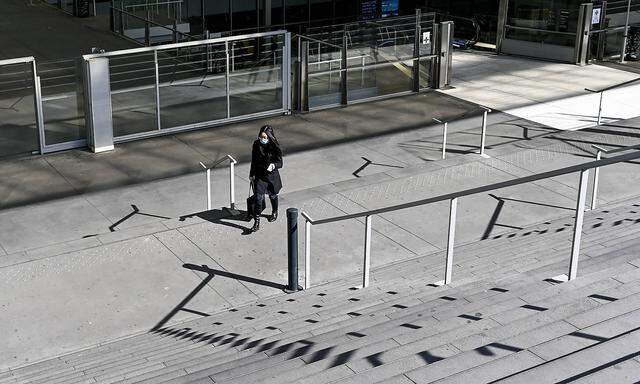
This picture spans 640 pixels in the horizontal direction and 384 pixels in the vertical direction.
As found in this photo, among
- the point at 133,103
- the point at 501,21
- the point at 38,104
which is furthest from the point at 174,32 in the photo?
the point at 501,21

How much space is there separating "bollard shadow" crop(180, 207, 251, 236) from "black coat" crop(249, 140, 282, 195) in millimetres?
687

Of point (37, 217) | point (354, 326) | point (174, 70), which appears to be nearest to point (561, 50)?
point (174, 70)

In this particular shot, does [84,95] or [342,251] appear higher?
[84,95]

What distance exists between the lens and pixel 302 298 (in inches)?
427

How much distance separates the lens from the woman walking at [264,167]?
12758 mm

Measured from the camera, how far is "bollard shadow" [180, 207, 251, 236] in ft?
43.7

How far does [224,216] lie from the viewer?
13523 millimetres

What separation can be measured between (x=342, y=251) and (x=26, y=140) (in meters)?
6.73

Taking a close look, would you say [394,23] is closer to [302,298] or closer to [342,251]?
[342,251]

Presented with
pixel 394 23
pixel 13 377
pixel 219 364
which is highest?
pixel 394 23

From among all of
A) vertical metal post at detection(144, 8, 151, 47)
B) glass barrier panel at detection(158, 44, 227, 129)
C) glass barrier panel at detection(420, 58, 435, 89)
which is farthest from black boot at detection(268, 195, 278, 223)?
vertical metal post at detection(144, 8, 151, 47)

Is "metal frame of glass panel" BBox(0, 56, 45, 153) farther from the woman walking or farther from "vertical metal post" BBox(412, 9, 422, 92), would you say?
"vertical metal post" BBox(412, 9, 422, 92)

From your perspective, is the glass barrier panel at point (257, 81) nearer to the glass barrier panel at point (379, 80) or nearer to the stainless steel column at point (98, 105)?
the glass barrier panel at point (379, 80)

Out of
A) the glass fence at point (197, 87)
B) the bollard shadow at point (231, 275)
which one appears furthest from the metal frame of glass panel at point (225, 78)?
the bollard shadow at point (231, 275)
